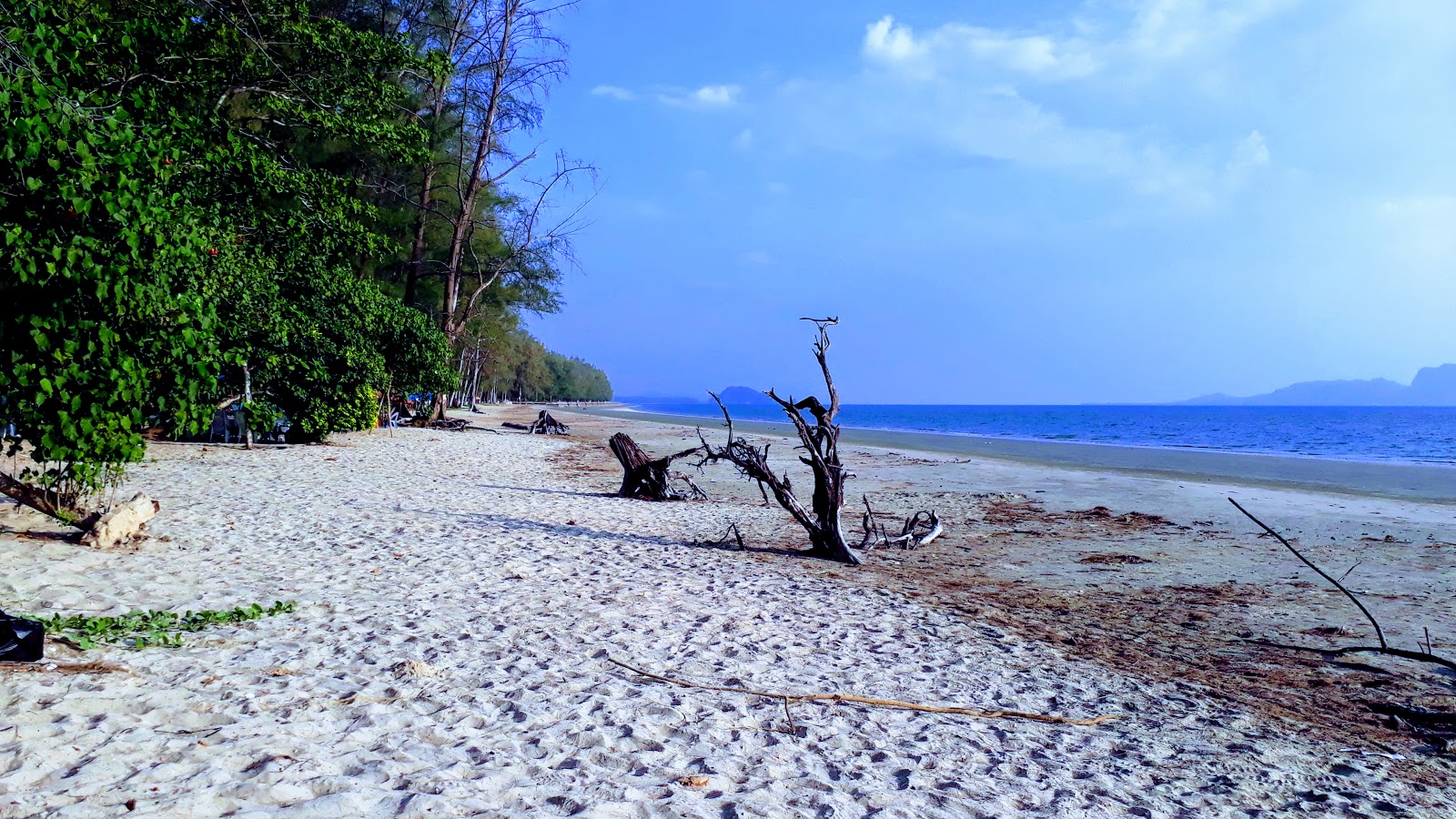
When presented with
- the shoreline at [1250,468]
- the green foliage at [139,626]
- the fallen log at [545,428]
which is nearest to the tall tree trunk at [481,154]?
the fallen log at [545,428]

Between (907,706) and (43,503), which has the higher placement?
(43,503)

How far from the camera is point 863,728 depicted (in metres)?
4.14

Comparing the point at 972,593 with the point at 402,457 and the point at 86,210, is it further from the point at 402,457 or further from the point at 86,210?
the point at 402,457

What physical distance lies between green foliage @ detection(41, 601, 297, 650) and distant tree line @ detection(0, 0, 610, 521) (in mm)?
1812

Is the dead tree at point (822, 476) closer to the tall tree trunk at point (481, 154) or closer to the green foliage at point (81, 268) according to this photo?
the green foliage at point (81, 268)

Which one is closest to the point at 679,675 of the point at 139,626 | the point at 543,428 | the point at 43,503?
the point at 139,626

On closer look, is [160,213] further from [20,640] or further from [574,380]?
[574,380]

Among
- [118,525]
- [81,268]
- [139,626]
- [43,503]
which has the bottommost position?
[139,626]

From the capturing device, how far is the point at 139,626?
479 centimetres

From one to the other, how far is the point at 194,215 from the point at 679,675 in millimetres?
5623

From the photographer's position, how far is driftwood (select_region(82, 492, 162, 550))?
6703 mm

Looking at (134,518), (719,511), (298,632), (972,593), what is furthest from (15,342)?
(719,511)

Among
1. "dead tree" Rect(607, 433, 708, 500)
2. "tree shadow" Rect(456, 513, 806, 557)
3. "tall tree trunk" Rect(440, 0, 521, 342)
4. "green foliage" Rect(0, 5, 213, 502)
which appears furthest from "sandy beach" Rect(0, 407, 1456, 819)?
"tall tree trunk" Rect(440, 0, 521, 342)

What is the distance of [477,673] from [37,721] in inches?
73.4
